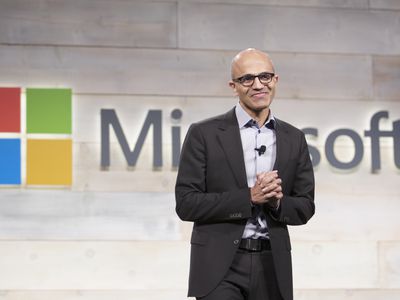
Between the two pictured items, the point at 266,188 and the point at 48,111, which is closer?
the point at 266,188

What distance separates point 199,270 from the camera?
2568mm

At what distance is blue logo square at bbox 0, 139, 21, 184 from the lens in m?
4.33

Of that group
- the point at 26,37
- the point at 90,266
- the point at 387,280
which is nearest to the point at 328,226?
the point at 387,280

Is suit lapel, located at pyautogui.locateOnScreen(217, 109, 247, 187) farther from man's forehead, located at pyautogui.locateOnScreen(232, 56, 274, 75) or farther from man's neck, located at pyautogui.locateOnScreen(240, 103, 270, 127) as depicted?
man's forehead, located at pyautogui.locateOnScreen(232, 56, 274, 75)

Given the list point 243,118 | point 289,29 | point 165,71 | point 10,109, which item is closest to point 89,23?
point 165,71

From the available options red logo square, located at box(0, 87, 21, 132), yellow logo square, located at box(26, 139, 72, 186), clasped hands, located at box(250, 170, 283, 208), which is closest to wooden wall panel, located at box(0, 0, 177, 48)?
red logo square, located at box(0, 87, 21, 132)

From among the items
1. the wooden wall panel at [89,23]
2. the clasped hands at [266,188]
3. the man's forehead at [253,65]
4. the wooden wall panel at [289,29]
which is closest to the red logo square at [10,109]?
the wooden wall panel at [89,23]

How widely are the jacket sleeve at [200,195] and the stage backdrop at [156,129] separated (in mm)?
1824

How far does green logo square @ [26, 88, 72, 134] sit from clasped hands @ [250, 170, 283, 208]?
208cm

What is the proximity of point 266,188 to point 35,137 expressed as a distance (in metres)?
2.17

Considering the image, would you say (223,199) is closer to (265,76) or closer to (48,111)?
(265,76)

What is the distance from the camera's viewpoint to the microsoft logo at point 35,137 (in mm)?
4340

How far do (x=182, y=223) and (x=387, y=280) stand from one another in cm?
118

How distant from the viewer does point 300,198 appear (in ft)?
8.75
